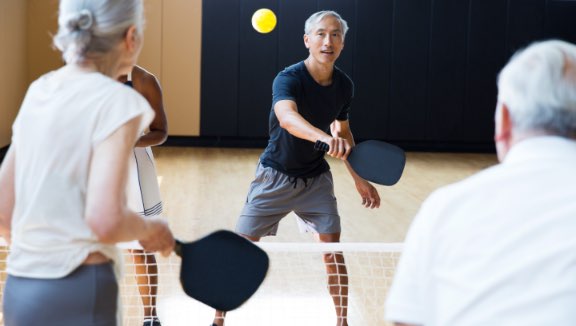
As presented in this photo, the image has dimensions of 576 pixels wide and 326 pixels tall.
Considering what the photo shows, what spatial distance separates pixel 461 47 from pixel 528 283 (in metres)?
12.2

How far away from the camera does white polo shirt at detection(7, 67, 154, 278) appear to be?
5.73 ft

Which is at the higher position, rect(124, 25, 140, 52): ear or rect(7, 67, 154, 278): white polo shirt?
rect(124, 25, 140, 52): ear

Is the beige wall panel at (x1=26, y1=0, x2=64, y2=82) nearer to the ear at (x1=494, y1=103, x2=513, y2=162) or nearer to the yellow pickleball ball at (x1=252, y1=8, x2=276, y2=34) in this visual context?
the yellow pickleball ball at (x1=252, y1=8, x2=276, y2=34)

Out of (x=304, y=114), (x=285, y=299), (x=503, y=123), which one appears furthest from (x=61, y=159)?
(x=285, y=299)

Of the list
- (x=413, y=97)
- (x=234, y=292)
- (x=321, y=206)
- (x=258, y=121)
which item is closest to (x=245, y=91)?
(x=258, y=121)

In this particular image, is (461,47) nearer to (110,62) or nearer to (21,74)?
(21,74)

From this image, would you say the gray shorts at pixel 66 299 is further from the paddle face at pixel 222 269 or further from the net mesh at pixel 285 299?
the net mesh at pixel 285 299

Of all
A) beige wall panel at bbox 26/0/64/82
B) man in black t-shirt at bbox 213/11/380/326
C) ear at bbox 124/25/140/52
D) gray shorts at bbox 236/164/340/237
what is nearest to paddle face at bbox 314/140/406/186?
man in black t-shirt at bbox 213/11/380/326

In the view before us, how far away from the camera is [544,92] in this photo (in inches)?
57.7

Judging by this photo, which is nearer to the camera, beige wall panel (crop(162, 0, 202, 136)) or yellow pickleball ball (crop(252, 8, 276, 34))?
yellow pickleball ball (crop(252, 8, 276, 34))

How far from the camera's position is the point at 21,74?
1240 centimetres

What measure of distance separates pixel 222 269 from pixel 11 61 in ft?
33.5

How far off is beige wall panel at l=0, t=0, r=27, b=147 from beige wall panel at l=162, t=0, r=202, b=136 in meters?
2.05

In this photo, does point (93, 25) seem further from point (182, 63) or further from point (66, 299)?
point (182, 63)
